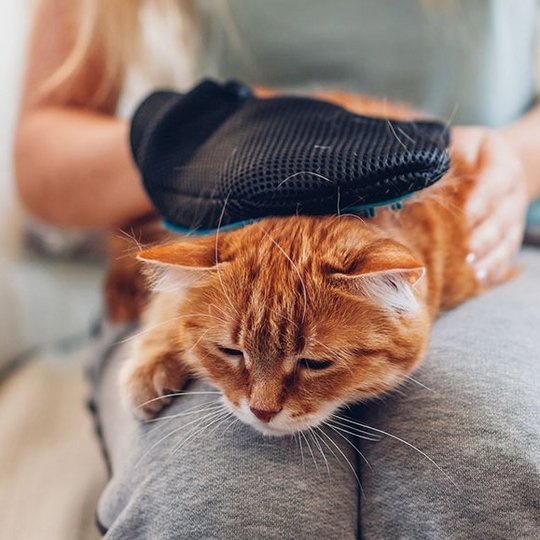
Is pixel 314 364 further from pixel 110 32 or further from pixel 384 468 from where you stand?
pixel 110 32

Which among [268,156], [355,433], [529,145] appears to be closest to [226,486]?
[355,433]

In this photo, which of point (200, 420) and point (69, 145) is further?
point (69, 145)

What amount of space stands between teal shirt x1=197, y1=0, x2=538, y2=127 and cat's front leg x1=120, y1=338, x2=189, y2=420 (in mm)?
742

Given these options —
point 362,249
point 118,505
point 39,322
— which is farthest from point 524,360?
point 39,322

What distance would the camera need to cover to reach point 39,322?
1712 mm

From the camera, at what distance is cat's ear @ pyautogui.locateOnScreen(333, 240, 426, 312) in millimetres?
732

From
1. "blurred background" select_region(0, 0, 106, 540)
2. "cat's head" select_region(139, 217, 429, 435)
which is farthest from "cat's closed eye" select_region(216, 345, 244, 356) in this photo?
"blurred background" select_region(0, 0, 106, 540)

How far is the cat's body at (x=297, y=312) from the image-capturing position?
2.63 ft

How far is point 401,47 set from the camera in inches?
53.2

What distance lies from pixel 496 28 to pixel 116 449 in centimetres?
109

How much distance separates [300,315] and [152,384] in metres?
0.27

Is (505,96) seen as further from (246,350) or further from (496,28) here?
(246,350)

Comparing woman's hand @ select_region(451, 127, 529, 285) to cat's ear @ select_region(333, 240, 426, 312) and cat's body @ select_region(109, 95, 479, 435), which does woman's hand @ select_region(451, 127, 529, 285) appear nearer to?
cat's body @ select_region(109, 95, 479, 435)

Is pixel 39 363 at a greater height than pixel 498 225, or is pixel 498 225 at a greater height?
pixel 498 225
